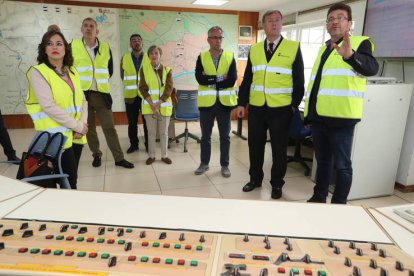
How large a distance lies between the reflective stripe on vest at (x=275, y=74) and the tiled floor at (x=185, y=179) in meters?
0.97

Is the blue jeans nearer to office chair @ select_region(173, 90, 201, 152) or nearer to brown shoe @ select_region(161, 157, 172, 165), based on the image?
brown shoe @ select_region(161, 157, 172, 165)

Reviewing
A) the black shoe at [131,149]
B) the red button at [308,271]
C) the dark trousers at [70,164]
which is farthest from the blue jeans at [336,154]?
the black shoe at [131,149]

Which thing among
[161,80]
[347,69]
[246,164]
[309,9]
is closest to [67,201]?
[347,69]

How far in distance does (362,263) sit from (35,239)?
1.05 metres

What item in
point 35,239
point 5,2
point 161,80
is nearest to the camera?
point 35,239

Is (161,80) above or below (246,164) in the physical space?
above

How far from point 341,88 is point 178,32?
462 cm

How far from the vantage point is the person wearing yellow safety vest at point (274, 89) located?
2.69 meters

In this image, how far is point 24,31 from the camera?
214 inches

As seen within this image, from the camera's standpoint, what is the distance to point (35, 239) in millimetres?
1047

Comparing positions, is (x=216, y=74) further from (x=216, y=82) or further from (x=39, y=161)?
(x=39, y=161)

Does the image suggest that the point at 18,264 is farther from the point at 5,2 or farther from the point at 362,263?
the point at 5,2

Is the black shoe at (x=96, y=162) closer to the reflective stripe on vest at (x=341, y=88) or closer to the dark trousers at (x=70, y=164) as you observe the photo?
the dark trousers at (x=70, y=164)

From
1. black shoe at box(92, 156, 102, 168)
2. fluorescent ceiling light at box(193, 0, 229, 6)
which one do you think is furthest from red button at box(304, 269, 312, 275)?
fluorescent ceiling light at box(193, 0, 229, 6)
